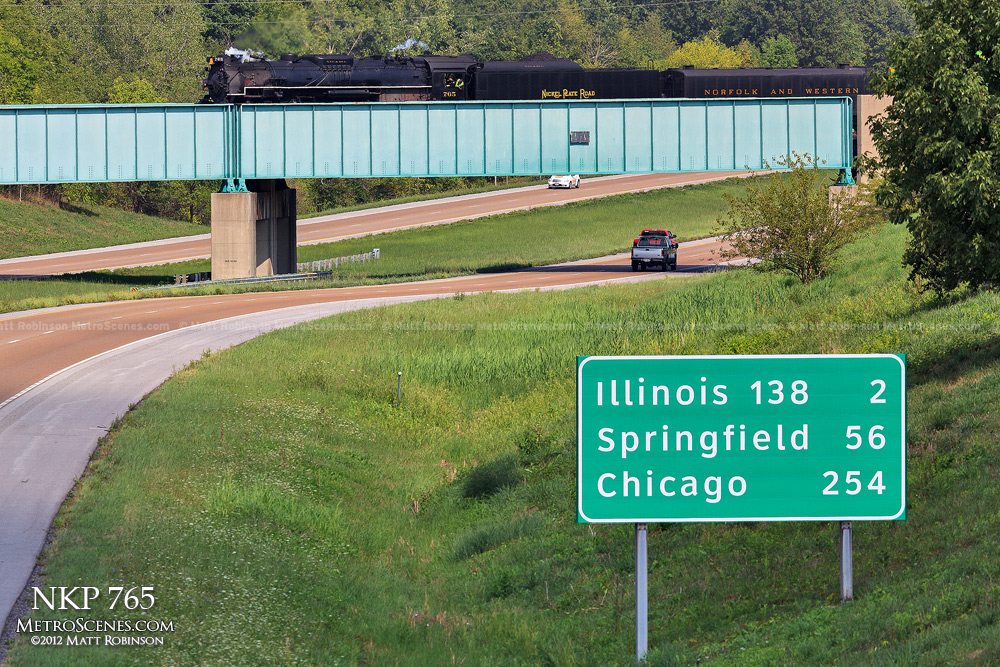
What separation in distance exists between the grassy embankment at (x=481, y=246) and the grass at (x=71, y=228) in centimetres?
1559

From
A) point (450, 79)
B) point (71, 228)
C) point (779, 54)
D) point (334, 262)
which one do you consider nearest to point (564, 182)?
point (334, 262)

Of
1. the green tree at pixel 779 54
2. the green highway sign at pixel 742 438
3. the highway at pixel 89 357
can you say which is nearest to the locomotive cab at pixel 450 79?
the highway at pixel 89 357

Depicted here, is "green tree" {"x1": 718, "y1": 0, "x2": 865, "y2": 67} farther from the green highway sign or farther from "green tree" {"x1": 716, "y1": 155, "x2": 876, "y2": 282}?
the green highway sign

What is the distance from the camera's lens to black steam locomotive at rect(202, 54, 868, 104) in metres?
56.8

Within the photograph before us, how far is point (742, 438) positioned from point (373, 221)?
3220 inches

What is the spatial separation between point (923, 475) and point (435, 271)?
168 ft

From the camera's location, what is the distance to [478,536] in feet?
57.7

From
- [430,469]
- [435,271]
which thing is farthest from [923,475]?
[435,271]

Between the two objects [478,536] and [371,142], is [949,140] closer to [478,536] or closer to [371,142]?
[478,536]

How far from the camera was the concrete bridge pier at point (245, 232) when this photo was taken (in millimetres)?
56156

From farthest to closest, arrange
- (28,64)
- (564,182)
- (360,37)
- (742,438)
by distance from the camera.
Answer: (360,37), (28,64), (564,182), (742,438)

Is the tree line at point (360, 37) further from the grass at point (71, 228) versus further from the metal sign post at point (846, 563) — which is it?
the metal sign post at point (846, 563)

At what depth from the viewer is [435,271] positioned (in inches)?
2552

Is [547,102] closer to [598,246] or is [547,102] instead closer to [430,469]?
[598,246]
